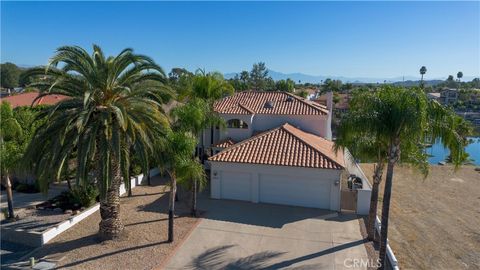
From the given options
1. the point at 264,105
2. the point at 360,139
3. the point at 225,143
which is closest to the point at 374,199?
the point at 360,139

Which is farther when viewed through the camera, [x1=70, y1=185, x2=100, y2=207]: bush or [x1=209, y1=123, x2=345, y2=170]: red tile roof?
[x1=70, y1=185, x2=100, y2=207]: bush

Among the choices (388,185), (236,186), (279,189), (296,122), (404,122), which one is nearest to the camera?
(404,122)

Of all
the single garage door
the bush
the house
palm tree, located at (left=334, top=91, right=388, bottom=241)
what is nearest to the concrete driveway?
the single garage door

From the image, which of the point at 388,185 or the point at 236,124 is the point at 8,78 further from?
the point at 388,185

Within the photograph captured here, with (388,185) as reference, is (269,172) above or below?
below

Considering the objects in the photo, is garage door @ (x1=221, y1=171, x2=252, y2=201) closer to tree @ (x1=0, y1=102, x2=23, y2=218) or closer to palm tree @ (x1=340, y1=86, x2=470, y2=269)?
palm tree @ (x1=340, y1=86, x2=470, y2=269)

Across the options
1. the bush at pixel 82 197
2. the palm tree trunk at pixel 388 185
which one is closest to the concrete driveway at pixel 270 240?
the palm tree trunk at pixel 388 185
